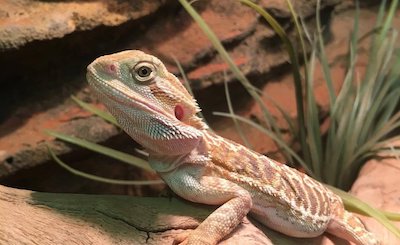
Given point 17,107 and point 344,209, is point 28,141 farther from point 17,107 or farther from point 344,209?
point 344,209

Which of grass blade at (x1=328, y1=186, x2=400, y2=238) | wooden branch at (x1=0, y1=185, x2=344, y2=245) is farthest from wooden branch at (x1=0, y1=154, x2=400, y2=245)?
grass blade at (x1=328, y1=186, x2=400, y2=238)

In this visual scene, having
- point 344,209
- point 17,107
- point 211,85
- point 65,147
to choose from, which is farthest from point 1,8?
point 344,209

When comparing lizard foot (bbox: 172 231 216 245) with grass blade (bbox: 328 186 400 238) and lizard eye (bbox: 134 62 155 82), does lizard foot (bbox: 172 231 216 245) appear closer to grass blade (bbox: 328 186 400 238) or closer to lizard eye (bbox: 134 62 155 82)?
lizard eye (bbox: 134 62 155 82)

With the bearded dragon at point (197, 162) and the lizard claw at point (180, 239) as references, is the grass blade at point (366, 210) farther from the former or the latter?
the lizard claw at point (180, 239)

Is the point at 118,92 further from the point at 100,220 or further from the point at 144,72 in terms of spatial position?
the point at 100,220

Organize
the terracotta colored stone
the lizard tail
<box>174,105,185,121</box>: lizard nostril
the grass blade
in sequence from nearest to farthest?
1. <box>174,105,185,121</box>: lizard nostril
2. the grass blade
3. the lizard tail
4. the terracotta colored stone

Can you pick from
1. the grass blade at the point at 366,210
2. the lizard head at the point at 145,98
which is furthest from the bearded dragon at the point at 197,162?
the grass blade at the point at 366,210

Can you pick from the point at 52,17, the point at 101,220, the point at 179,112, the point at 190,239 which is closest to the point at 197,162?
the point at 179,112
